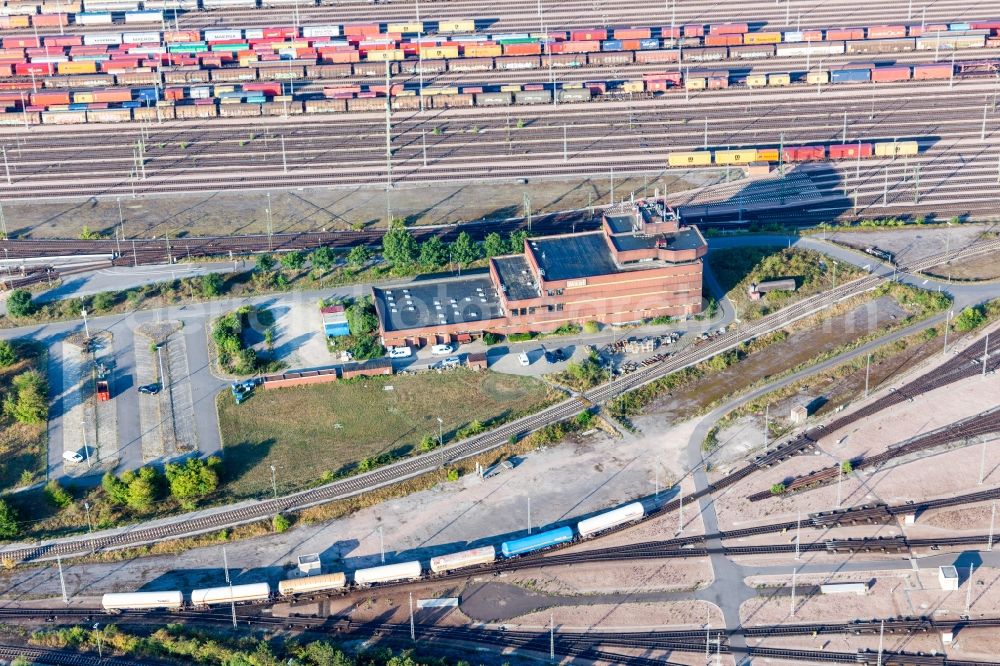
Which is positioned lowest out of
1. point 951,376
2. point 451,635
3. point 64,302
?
point 451,635

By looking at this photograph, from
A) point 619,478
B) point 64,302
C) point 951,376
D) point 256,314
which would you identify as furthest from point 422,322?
point 951,376

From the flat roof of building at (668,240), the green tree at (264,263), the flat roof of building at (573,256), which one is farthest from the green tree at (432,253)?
the flat roof of building at (668,240)

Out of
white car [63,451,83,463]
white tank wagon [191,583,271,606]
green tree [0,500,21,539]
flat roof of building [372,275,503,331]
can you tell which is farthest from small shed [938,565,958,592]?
green tree [0,500,21,539]

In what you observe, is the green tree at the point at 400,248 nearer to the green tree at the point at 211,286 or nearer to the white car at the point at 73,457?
the green tree at the point at 211,286

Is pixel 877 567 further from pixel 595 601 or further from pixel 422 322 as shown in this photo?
pixel 422 322

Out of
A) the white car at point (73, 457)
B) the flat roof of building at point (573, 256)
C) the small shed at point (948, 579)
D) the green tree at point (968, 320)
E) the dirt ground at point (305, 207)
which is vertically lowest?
the small shed at point (948, 579)

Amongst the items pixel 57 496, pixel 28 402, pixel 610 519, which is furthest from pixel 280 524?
pixel 28 402
